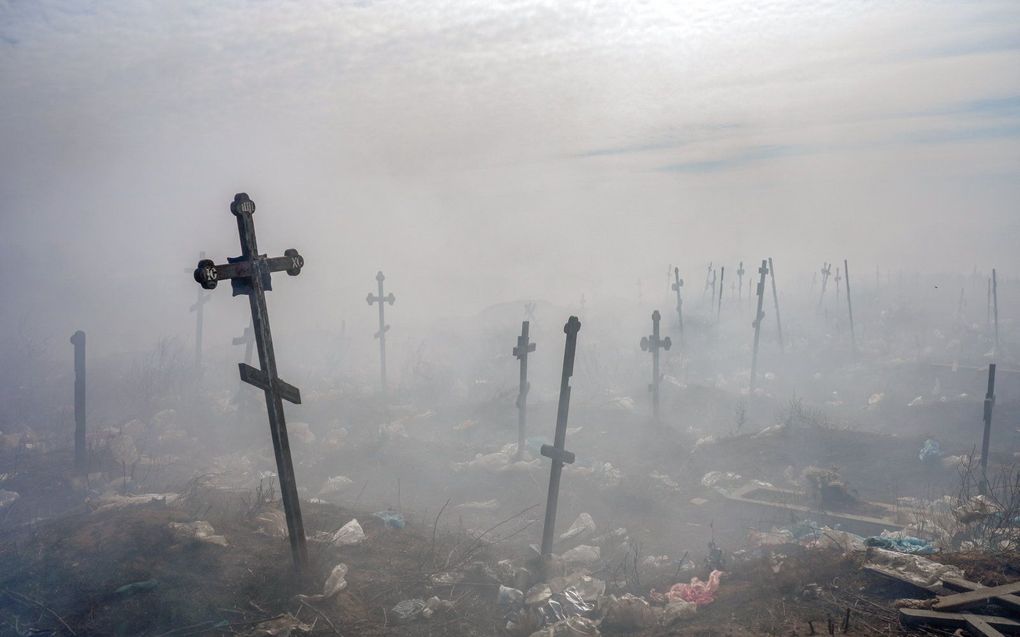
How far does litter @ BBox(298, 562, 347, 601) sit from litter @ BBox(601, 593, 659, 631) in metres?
2.92

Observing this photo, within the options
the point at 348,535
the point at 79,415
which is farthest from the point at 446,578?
the point at 79,415

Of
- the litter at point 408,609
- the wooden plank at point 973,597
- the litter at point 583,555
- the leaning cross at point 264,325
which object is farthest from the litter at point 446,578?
the wooden plank at point 973,597

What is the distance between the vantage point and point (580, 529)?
38.1 feet

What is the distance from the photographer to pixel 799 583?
282 inches

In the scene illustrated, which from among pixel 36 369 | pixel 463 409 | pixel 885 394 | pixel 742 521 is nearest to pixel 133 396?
pixel 36 369

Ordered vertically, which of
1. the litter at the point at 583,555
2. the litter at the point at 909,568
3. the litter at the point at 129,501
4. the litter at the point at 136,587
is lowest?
the litter at the point at 583,555

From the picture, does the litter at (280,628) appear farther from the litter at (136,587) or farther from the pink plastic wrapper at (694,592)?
the pink plastic wrapper at (694,592)

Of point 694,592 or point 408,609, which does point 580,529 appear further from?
point 408,609

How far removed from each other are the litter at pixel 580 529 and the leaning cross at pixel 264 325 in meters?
5.67

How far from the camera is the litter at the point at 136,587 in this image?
21.6 ft

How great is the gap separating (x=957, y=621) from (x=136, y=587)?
7.83 meters

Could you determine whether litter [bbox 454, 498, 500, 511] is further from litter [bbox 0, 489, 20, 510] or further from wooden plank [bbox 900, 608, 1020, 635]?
wooden plank [bbox 900, 608, 1020, 635]

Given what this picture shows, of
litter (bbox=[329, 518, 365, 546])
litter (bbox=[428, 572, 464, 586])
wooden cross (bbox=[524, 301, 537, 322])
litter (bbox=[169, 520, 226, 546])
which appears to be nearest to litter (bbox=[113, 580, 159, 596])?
litter (bbox=[169, 520, 226, 546])

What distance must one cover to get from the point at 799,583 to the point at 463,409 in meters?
16.1
